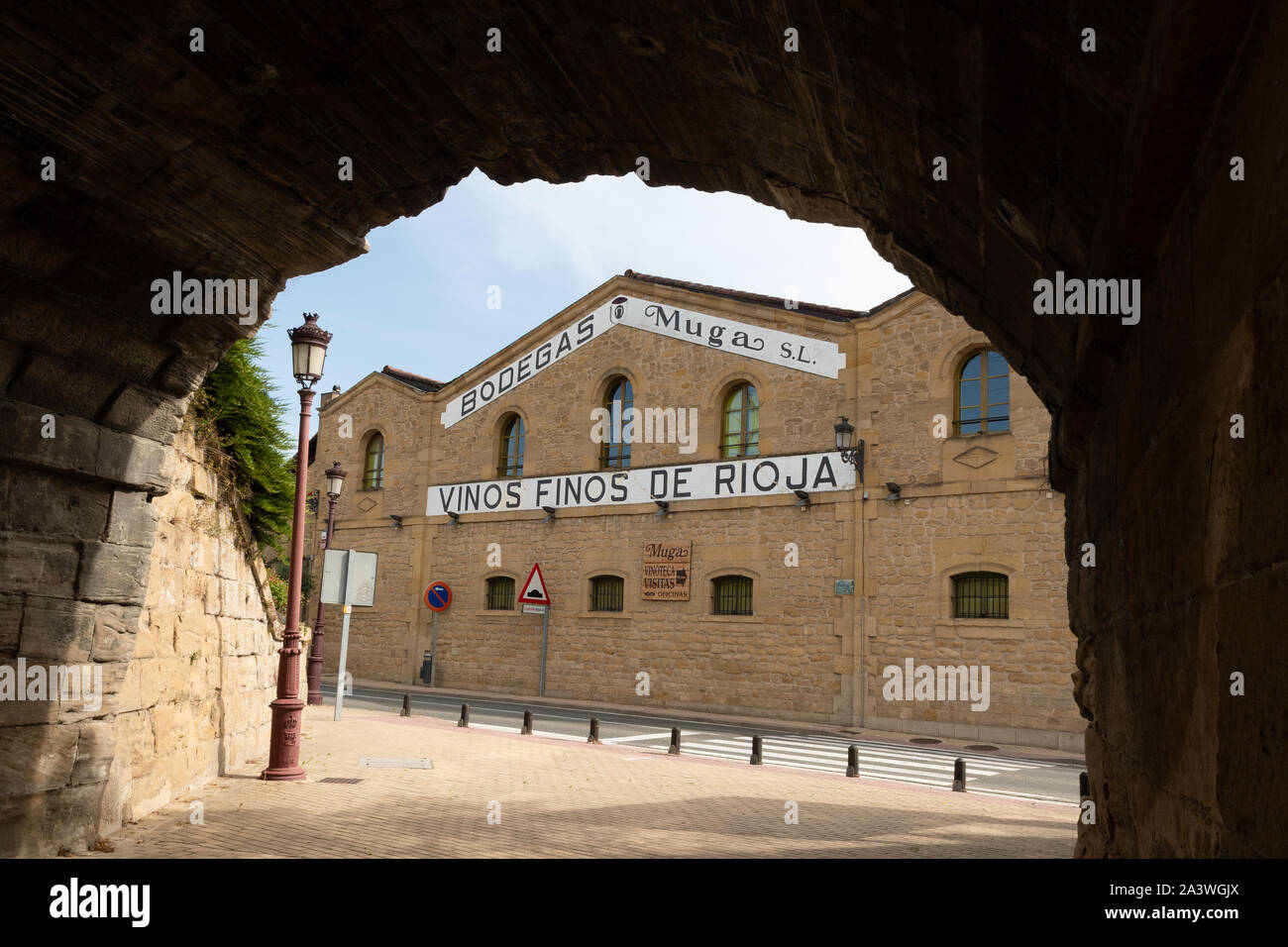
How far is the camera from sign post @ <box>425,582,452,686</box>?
23.4 m

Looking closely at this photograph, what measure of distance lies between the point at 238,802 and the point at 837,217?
22.0 feet

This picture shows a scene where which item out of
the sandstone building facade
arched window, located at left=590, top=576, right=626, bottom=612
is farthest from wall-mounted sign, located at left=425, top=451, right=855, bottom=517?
arched window, located at left=590, top=576, right=626, bottom=612

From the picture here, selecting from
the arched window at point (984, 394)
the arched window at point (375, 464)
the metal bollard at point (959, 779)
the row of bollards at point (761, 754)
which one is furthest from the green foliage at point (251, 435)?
the arched window at point (375, 464)

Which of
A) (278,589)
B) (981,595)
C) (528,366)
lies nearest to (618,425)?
(528,366)

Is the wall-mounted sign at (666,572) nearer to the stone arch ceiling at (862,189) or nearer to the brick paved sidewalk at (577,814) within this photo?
the brick paved sidewalk at (577,814)

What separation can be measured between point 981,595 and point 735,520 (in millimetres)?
5178

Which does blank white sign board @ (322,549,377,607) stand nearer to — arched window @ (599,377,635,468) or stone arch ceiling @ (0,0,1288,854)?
stone arch ceiling @ (0,0,1288,854)

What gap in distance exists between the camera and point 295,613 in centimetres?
979

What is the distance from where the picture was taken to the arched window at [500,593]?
23.4 m

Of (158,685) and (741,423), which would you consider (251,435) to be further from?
(741,423)

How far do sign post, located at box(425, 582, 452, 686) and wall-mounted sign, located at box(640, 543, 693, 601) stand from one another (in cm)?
569

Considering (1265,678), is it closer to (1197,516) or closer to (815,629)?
(1197,516)

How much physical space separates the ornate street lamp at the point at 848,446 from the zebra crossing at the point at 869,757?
5.25 meters
